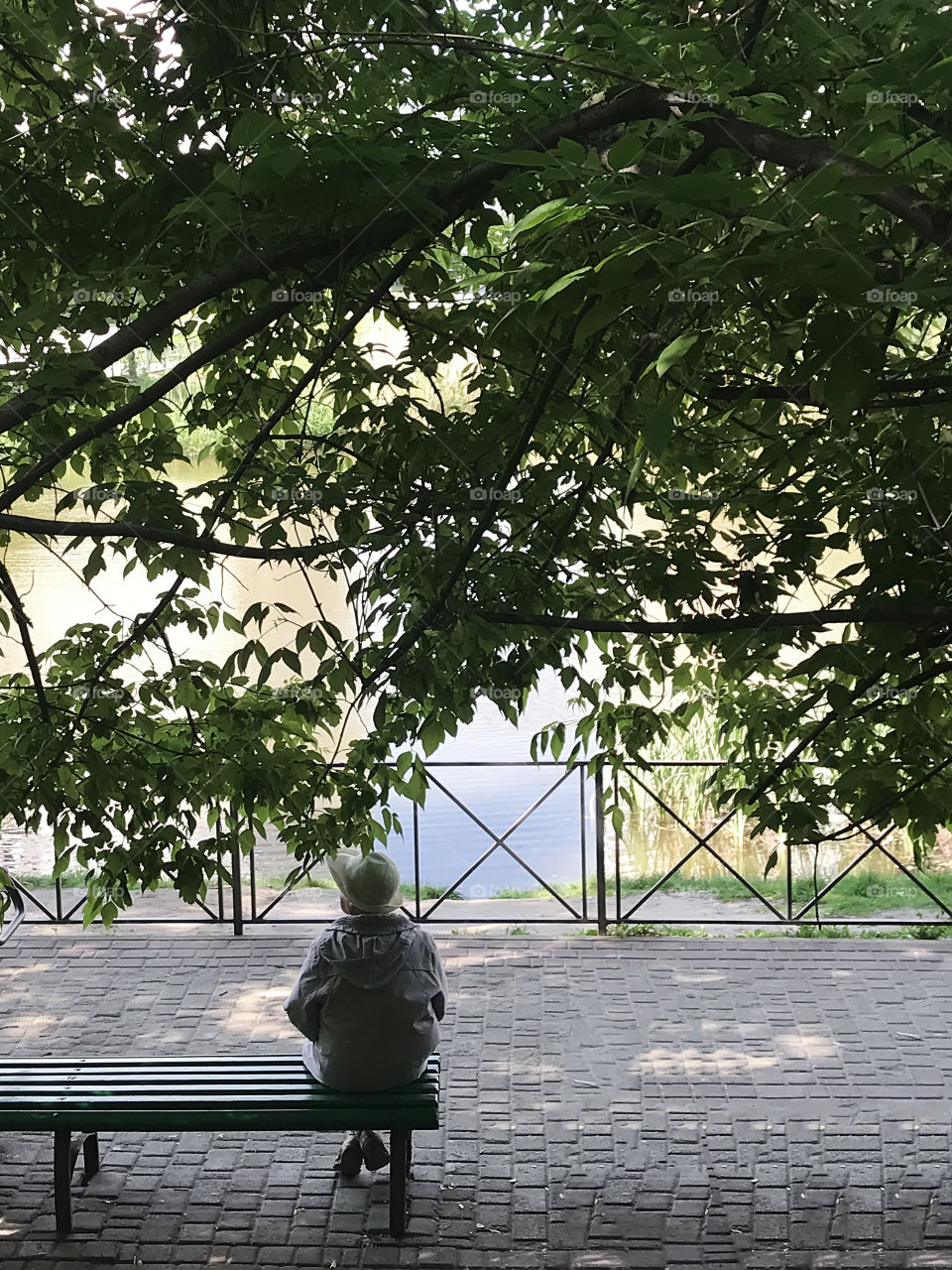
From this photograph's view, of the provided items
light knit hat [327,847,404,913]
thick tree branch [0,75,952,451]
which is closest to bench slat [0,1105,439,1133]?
light knit hat [327,847,404,913]

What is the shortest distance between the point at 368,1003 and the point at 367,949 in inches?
7.2

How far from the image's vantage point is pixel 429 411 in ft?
12.9

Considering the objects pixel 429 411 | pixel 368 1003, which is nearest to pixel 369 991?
pixel 368 1003

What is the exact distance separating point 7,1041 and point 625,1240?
338 centimetres

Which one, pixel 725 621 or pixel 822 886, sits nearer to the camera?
pixel 725 621

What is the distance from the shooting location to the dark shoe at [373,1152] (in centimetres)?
496

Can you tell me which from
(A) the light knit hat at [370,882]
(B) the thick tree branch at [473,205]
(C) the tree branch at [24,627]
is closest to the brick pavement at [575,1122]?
(A) the light knit hat at [370,882]

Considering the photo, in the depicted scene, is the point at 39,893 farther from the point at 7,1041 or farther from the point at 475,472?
the point at 475,472

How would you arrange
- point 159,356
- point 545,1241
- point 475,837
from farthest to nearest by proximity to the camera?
1. point 475,837
2. point 545,1241
3. point 159,356

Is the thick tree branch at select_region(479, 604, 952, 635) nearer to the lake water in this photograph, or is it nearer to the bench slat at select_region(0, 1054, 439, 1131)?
the bench slat at select_region(0, 1054, 439, 1131)

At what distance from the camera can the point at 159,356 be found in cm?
358

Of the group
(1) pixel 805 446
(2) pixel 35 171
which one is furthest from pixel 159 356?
(1) pixel 805 446

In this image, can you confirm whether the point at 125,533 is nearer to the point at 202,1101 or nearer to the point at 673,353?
the point at 673,353

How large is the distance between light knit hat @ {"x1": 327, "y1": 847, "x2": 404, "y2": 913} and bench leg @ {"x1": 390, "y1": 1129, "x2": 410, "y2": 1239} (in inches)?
30.0
